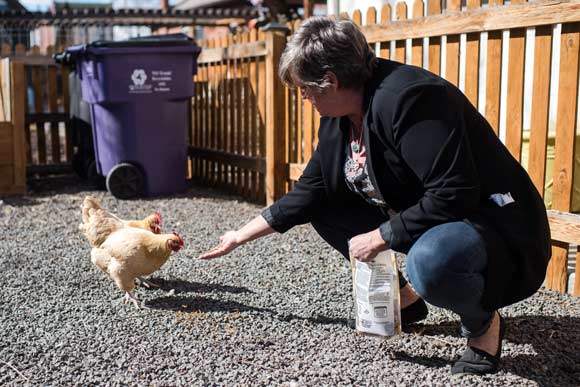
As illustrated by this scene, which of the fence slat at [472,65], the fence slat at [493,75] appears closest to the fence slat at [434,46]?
the fence slat at [472,65]

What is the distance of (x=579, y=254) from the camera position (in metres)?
3.72

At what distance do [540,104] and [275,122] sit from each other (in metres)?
2.72

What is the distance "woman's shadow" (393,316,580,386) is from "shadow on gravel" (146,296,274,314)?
2.92ft

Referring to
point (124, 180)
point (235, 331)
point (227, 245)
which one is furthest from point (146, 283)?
point (124, 180)

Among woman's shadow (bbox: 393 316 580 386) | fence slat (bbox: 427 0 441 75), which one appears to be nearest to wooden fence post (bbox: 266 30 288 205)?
fence slat (bbox: 427 0 441 75)

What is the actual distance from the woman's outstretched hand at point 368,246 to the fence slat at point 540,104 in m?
1.73

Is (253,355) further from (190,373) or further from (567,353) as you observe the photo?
(567,353)

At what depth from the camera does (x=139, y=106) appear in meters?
6.50

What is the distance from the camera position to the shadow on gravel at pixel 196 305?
348cm

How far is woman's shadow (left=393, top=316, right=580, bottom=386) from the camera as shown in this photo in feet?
8.86

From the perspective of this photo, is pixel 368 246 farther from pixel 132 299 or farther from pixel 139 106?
pixel 139 106

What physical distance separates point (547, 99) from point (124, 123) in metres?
4.05

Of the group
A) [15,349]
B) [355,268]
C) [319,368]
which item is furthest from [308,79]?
[15,349]

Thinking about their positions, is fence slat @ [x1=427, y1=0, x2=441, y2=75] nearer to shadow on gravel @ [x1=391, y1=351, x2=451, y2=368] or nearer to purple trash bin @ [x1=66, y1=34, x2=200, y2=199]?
shadow on gravel @ [x1=391, y1=351, x2=451, y2=368]
